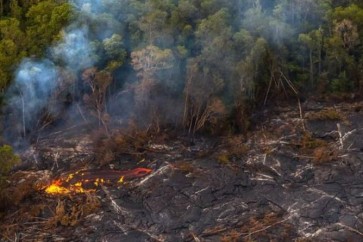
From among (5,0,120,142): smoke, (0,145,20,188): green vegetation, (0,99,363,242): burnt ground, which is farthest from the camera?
(5,0,120,142): smoke

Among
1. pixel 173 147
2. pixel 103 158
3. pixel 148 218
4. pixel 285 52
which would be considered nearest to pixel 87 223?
pixel 148 218

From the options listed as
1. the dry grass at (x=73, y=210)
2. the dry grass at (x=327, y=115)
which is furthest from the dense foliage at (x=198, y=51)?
the dry grass at (x=73, y=210)

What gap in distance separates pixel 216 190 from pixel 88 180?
5.52 meters

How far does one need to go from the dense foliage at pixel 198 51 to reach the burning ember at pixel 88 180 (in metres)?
2.95

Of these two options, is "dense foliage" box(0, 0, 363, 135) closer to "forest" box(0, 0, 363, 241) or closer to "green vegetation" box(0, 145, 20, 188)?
"forest" box(0, 0, 363, 241)

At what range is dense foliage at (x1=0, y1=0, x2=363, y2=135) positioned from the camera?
25328 millimetres

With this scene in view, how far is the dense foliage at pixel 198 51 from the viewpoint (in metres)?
25.3

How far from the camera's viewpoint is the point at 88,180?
23516 millimetres

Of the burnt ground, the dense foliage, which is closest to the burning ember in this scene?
the burnt ground

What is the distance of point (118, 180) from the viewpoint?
2352 centimetres

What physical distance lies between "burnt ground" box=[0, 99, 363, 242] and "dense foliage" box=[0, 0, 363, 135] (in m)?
1.75

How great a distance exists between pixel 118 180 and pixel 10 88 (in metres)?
6.59

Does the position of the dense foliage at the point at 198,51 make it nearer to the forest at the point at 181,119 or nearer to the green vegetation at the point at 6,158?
the forest at the point at 181,119

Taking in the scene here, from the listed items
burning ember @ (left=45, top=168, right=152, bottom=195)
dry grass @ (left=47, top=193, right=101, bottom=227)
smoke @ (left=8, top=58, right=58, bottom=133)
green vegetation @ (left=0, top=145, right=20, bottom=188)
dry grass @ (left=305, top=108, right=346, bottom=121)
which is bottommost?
dry grass @ (left=47, top=193, right=101, bottom=227)
